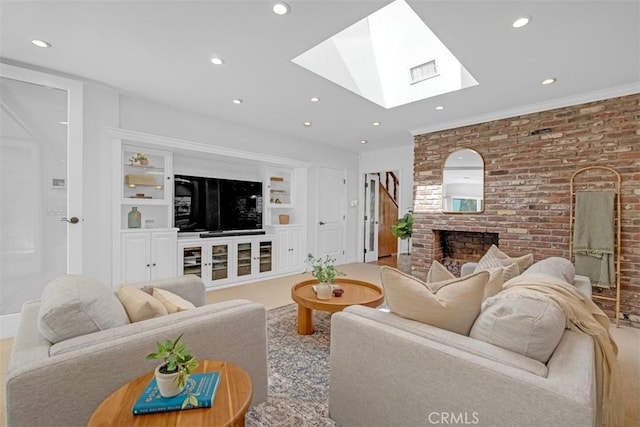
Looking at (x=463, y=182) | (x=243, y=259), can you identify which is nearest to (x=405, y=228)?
(x=463, y=182)

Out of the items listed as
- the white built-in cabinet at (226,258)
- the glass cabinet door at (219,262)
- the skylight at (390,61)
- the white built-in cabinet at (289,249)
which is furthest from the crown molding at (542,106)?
the glass cabinet door at (219,262)

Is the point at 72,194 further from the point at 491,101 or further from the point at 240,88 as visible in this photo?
the point at 491,101

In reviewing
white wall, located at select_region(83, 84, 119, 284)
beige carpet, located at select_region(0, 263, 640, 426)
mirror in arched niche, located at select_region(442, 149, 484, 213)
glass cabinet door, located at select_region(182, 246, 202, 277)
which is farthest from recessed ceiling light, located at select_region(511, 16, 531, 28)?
glass cabinet door, located at select_region(182, 246, 202, 277)

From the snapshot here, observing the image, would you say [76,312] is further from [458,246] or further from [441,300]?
[458,246]

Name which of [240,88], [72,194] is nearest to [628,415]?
[240,88]

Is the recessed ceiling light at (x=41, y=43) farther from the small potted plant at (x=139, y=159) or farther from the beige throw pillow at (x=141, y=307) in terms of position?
the beige throw pillow at (x=141, y=307)

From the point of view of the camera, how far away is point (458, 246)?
180 inches

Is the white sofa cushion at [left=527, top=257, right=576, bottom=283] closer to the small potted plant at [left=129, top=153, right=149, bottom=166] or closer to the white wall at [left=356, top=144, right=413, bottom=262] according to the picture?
the white wall at [left=356, top=144, right=413, bottom=262]

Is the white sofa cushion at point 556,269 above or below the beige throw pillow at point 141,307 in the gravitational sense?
above

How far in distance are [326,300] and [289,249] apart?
2.77 meters

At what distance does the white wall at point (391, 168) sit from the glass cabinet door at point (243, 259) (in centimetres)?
279

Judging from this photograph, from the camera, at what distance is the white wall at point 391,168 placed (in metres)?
5.71

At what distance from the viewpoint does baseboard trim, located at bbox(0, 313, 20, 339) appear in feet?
8.84

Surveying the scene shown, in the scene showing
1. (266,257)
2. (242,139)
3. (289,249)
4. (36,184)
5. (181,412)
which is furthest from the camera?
(289,249)
